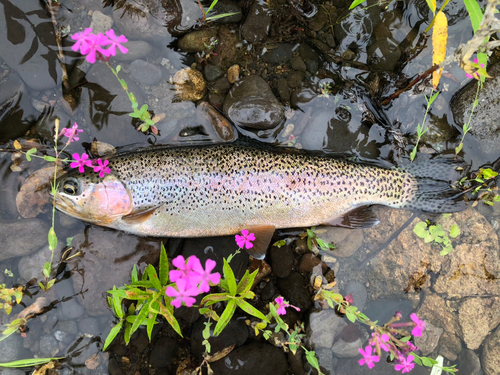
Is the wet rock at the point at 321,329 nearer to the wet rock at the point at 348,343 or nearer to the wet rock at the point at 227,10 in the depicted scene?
the wet rock at the point at 348,343

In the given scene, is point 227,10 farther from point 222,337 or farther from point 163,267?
point 222,337

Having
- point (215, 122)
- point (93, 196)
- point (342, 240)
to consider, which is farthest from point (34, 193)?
point (342, 240)

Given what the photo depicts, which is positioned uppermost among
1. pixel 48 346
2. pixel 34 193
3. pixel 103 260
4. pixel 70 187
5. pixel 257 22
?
pixel 257 22

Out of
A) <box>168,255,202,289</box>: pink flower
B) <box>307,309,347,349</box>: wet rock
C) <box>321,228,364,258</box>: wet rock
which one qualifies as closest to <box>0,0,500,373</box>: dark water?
<box>321,228,364,258</box>: wet rock

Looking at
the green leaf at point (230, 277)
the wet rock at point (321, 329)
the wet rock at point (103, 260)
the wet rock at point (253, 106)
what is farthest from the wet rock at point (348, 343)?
the wet rock at point (253, 106)

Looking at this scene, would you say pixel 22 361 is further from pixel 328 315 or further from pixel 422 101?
pixel 422 101

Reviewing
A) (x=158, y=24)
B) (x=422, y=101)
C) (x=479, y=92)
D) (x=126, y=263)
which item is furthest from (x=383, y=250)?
(x=158, y=24)
